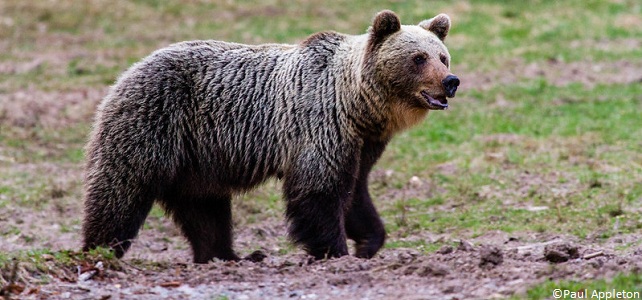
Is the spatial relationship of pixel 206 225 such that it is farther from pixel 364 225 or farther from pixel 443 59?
pixel 443 59

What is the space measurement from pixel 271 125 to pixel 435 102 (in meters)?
1.34

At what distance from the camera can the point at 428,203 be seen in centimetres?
1148

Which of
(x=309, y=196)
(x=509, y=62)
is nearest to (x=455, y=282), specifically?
(x=309, y=196)

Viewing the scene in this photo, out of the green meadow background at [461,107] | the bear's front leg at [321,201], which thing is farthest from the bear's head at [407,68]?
the green meadow background at [461,107]

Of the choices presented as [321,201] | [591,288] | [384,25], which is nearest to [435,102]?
[384,25]

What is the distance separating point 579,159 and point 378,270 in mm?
5940

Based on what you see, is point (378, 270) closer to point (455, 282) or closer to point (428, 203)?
point (455, 282)

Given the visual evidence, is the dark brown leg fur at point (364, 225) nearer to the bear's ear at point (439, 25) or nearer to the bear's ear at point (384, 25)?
the bear's ear at point (384, 25)

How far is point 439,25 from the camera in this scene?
29.0 ft

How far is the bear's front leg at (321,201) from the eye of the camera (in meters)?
8.23

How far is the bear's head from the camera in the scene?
27.2 ft

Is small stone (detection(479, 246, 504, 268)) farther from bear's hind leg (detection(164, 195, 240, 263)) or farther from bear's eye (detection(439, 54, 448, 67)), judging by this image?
bear's hind leg (detection(164, 195, 240, 263))

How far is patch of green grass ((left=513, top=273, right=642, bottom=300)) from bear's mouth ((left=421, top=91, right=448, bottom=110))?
2187mm

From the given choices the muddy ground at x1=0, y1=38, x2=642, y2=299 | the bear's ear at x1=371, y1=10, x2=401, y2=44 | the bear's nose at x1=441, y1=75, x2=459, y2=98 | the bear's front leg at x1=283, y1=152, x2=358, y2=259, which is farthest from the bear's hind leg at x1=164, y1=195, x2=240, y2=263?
the bear's nose at x1=441, y1=75, x2=459, y2=98
